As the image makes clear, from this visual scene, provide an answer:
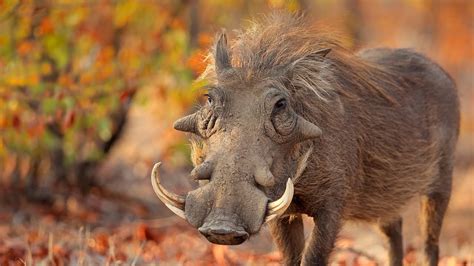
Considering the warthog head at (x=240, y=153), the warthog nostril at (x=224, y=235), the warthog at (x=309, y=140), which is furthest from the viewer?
the warthog at (x=309, y=140)

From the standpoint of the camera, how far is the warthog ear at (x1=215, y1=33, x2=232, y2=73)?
453cm

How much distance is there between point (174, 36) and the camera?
26.1 ft

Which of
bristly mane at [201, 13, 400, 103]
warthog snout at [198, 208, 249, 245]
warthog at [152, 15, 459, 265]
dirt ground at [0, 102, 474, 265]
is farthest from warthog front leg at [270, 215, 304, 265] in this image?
warthog snout at [198, 208, 249, 245]

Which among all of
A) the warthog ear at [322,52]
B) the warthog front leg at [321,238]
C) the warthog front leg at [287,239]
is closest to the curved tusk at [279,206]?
the warthog front leg at [321,238]

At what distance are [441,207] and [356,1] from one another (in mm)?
9227

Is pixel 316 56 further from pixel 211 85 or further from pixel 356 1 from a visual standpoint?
pixel 356 1

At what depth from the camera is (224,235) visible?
3.69 metres

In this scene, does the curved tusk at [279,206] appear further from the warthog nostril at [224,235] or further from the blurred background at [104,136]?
the blurred background at [104,136]

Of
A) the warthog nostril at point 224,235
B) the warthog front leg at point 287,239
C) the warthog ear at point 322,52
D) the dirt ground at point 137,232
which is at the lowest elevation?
the dirt ground at point 137,232

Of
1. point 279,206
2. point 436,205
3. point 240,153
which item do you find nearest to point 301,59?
point 240,153

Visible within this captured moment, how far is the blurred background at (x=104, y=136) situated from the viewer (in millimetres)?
6468

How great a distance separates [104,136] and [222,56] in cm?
456

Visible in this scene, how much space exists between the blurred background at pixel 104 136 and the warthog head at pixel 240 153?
1.03 metres

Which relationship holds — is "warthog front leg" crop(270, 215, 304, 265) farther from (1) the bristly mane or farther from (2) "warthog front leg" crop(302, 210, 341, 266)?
(1) the bristly mane
